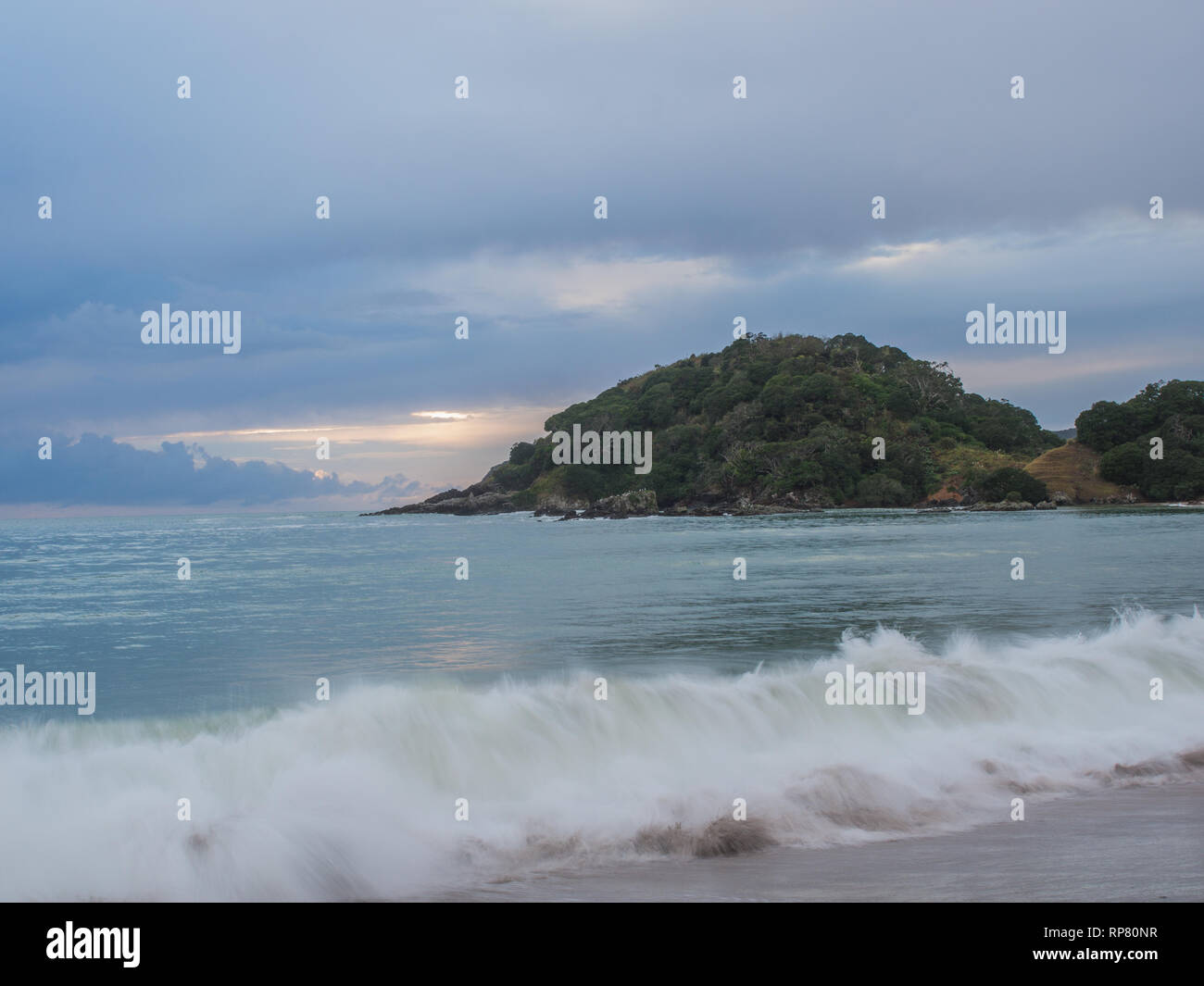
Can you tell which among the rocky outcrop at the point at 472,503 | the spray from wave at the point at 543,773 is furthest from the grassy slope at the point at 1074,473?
the spray from wave at the point at 543,773

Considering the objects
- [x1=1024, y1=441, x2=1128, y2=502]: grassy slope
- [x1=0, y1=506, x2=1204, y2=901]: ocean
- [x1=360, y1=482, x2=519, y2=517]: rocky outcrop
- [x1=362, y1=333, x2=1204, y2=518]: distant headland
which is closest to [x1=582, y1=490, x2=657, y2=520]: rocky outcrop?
[x1=362, y1=333, x2=1204, y2=518]: distant headland

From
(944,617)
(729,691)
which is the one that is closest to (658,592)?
(944,617)

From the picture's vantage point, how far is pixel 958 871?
703cm

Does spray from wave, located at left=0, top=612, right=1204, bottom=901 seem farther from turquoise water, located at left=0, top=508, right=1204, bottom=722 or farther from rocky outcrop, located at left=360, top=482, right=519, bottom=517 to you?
rocky outcrop, located at left=360, top=482, right=519, bottom=517

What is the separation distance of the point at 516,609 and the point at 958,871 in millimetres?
19095

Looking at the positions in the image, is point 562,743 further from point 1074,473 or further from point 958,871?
point 1074,473

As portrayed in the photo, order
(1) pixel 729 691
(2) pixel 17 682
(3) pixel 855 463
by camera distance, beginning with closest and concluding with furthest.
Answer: (1) pixel 729 691 → (2) pixel 17 682 → (3) pixel 855 463

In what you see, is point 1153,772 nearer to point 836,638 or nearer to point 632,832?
point 632,832

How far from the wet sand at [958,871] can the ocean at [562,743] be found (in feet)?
0.21

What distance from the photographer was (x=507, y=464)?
200 metres

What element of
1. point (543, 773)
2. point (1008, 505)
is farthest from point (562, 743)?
point (1008, 505)

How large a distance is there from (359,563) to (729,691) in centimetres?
3627

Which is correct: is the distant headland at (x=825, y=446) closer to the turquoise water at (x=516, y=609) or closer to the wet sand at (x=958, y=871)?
the turquoise water at (x=516, y=609)

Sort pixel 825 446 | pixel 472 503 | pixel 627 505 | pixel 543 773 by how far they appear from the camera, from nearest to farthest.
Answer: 1. pixel 543 773
2. pixel 825 446
3. pixel 627 505
4. pixel 472 503
